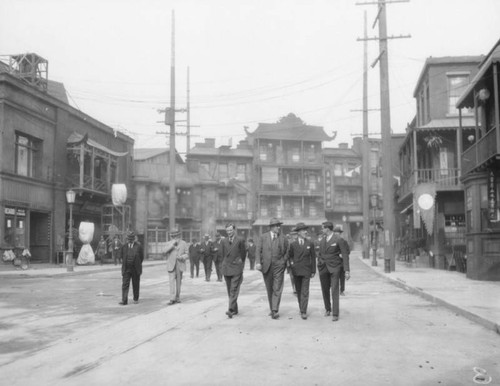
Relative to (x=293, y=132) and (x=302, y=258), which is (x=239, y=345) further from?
(x=293, y=132)

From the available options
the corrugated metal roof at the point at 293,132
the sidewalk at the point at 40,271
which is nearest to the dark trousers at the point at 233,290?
the sidewalk at the point at 40,271

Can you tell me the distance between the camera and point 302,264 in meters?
10.3

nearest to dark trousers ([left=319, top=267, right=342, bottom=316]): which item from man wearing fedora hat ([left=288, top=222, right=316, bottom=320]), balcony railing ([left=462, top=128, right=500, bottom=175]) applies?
man wearing fedora hat ([left=288, top=222, right=316, bottom=320])

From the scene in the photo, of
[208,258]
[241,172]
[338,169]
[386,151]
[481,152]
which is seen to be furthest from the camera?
[338,169]

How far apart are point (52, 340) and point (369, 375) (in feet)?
15.9

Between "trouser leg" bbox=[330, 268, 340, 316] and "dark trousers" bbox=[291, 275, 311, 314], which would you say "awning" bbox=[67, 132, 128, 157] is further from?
"trouser leg" bbox=[330, 268, 340, 316]

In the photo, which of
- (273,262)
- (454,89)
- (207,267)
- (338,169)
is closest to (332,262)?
(273,262)

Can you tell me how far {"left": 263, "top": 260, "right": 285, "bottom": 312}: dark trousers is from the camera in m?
10.1

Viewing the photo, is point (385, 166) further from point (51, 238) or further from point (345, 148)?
point (345, 148)

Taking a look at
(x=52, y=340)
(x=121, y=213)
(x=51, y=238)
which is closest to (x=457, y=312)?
(x=52, y=340)

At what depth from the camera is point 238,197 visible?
56250mm

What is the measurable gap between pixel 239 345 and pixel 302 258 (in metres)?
3.17

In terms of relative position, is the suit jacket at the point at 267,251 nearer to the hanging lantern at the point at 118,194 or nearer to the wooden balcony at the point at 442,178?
the wooden balcony at the point at 442,178

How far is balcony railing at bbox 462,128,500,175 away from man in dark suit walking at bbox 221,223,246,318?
348 inches
